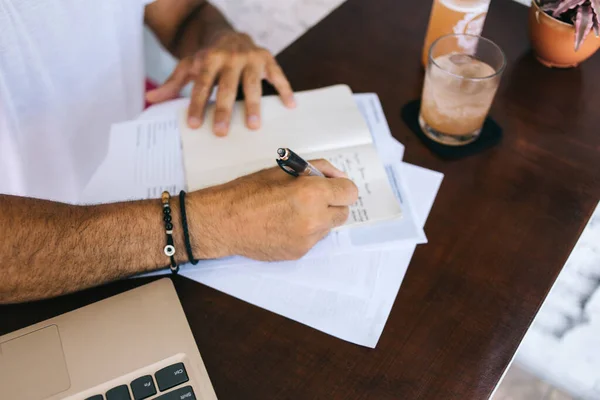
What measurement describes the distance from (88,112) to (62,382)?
0.70m

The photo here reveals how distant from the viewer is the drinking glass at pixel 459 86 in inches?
30.4

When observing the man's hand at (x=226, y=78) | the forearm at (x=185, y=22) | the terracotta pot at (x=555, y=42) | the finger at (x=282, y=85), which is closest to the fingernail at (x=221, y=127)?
the man's hand at (x=226, y=78)

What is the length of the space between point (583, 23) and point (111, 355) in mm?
833

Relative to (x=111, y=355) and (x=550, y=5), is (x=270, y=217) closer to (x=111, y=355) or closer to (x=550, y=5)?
(x=111, y=355)

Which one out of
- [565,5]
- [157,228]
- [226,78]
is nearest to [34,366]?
[157,228]

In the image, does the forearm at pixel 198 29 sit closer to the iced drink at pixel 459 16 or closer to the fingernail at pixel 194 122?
the fingernail at pixel 194 122

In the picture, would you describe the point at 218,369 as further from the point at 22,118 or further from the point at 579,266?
the point at 22,118

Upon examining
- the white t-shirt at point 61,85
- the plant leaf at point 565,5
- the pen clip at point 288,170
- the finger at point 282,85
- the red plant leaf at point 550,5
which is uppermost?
the plant leaf at point 565,5

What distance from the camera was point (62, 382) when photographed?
57 cm

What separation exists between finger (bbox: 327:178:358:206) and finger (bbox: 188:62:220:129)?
287 mm

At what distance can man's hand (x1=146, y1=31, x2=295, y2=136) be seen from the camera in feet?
2.83

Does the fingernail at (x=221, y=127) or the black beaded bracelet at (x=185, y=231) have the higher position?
the fingernail at (x=221, y=127)

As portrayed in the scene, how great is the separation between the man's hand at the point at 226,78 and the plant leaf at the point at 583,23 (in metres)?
0.47

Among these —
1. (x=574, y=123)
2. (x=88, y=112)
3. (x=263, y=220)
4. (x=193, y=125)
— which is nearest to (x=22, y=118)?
(x=88, y=112)
